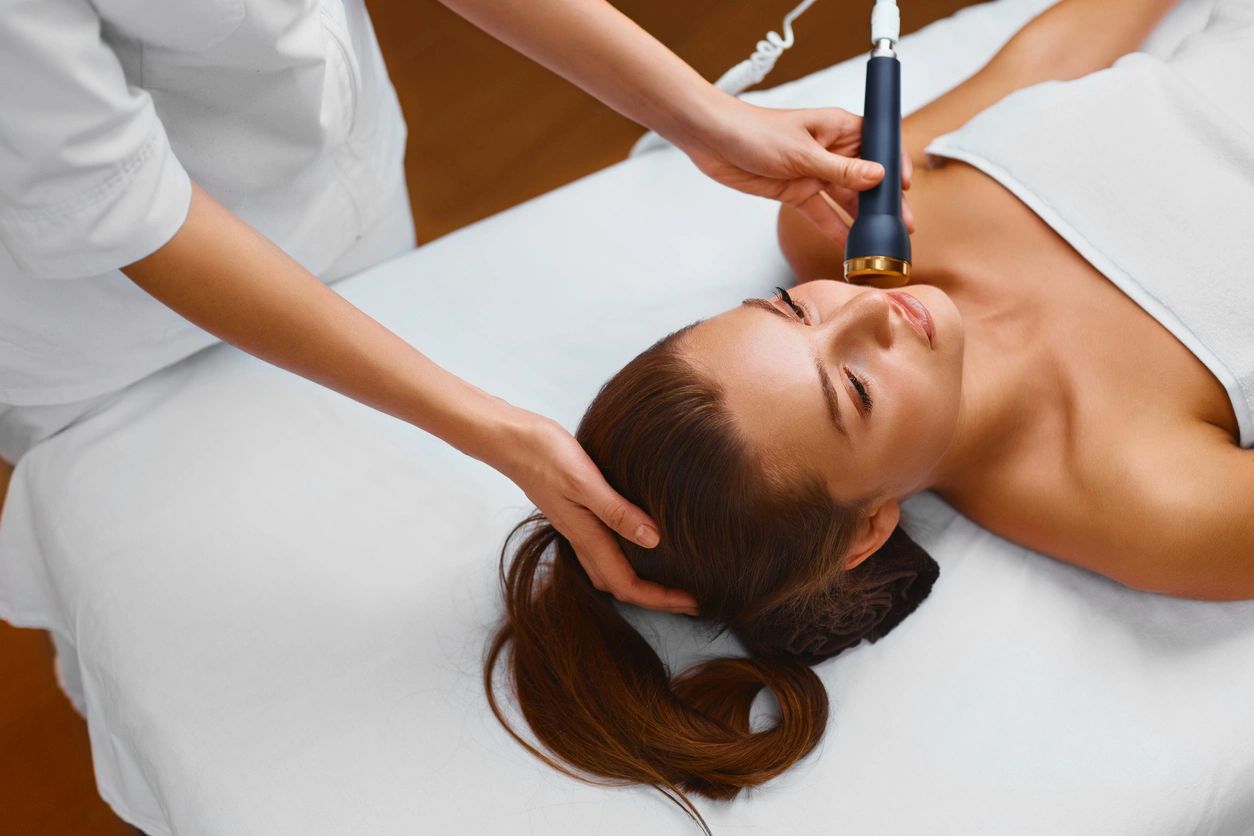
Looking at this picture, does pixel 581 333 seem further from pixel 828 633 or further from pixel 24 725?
pixel 24 725

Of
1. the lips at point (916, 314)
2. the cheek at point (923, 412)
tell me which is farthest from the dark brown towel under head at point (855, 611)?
the lips at point (916, 314)

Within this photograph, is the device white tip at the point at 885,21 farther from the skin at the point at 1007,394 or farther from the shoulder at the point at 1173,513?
the shoulder at the point at 1173,513

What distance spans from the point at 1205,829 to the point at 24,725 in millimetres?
1446

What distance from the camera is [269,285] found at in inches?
30.3

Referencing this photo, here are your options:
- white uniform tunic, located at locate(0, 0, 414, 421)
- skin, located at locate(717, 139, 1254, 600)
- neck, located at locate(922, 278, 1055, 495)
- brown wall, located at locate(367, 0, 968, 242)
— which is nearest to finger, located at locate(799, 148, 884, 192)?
skin, located at locate(717, 139, 1254, 600)

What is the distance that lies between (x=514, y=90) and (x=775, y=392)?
133 cm

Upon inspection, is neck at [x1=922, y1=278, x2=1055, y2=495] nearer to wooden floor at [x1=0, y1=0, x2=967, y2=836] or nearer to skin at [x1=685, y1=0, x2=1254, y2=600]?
skin at [x1=685, y1=0, x2=1254, y2=600]

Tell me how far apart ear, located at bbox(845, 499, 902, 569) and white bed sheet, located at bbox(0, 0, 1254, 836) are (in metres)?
0.10

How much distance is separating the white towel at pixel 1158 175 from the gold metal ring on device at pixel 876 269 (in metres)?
0.25

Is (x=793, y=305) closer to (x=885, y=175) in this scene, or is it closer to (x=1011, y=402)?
(x=885, y=175)

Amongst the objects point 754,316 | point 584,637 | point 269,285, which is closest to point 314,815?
point 584,637

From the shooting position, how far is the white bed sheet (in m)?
0.92

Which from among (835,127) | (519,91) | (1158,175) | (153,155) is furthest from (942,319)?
(519,91)

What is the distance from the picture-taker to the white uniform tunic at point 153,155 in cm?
68
